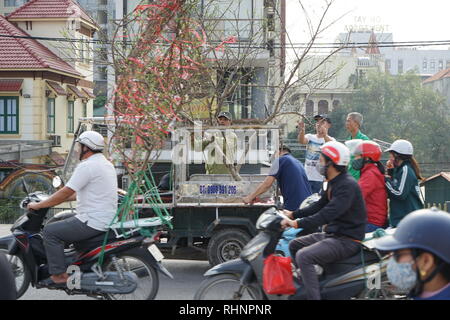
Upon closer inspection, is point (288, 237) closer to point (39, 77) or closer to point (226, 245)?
point (226, 245)

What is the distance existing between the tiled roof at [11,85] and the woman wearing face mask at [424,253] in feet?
89.7

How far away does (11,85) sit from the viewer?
93.6 ft

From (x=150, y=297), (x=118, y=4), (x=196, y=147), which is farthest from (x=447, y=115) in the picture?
(x=150, y=297)

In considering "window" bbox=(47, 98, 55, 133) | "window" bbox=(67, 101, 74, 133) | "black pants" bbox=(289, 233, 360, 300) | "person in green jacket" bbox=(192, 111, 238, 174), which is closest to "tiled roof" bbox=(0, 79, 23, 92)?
"window" bbox=(47, 98, 55, 133)

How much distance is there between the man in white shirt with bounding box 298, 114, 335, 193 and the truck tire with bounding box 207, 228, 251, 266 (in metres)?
1.76

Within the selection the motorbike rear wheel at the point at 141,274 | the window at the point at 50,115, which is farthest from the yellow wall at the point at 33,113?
the motorbike rear wheel at the point at 141,274

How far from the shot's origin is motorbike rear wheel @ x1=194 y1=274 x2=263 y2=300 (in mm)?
5668

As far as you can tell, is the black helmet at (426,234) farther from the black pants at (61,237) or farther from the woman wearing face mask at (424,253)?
the black pants at (61,237)

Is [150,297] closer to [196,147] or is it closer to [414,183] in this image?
[414,183]

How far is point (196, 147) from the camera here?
10.7m

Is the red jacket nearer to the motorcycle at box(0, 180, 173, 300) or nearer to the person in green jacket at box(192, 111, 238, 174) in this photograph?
the motorcycle at box(0, 180, 173, 300)

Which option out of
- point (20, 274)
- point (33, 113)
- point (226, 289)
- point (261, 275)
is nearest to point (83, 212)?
point (20, 274)

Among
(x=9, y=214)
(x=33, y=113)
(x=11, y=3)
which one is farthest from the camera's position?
(x=11, y=3)

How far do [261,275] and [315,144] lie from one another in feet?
14.6
